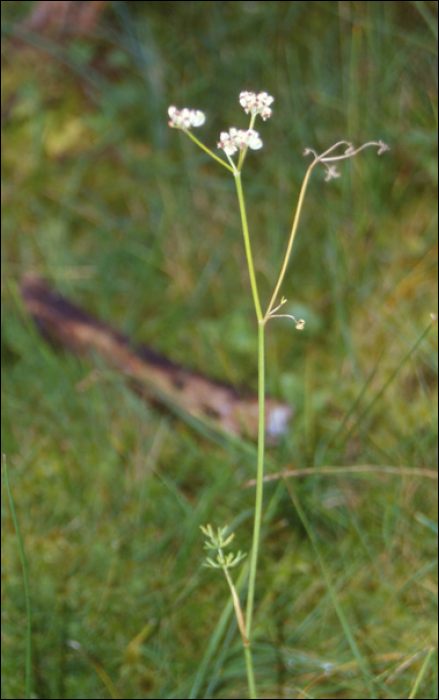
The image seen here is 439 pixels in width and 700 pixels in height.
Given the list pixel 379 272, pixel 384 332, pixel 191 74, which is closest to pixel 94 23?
pixel 191 74

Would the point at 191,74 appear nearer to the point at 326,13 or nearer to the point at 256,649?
the point at 326,13

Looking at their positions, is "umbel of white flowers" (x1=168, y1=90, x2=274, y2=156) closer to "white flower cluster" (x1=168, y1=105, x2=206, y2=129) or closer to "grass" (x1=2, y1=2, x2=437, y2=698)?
"white flower cluster" (x1=168, y1=105, x2=206, y2=129)

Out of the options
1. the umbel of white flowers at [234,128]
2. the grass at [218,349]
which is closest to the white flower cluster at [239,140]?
the umbel of white flowers at [234,128]

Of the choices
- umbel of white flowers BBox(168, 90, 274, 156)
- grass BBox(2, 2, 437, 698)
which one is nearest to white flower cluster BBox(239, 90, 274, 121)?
umbel of white flowers BBox(168, 90, 274, 156)

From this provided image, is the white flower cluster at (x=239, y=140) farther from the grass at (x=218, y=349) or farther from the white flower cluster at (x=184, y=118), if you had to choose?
the grass at (x=218, y=349)

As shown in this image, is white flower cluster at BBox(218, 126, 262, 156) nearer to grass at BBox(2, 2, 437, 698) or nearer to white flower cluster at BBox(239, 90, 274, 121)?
white flower cluster at BBox(239, 90, 274, 121)

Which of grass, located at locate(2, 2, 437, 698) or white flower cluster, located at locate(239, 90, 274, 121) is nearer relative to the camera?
white flower cluster, located at locate(239, 90, 274, 121)

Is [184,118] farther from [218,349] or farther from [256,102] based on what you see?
[218,349]

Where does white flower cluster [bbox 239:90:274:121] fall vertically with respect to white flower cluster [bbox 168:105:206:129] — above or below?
above
